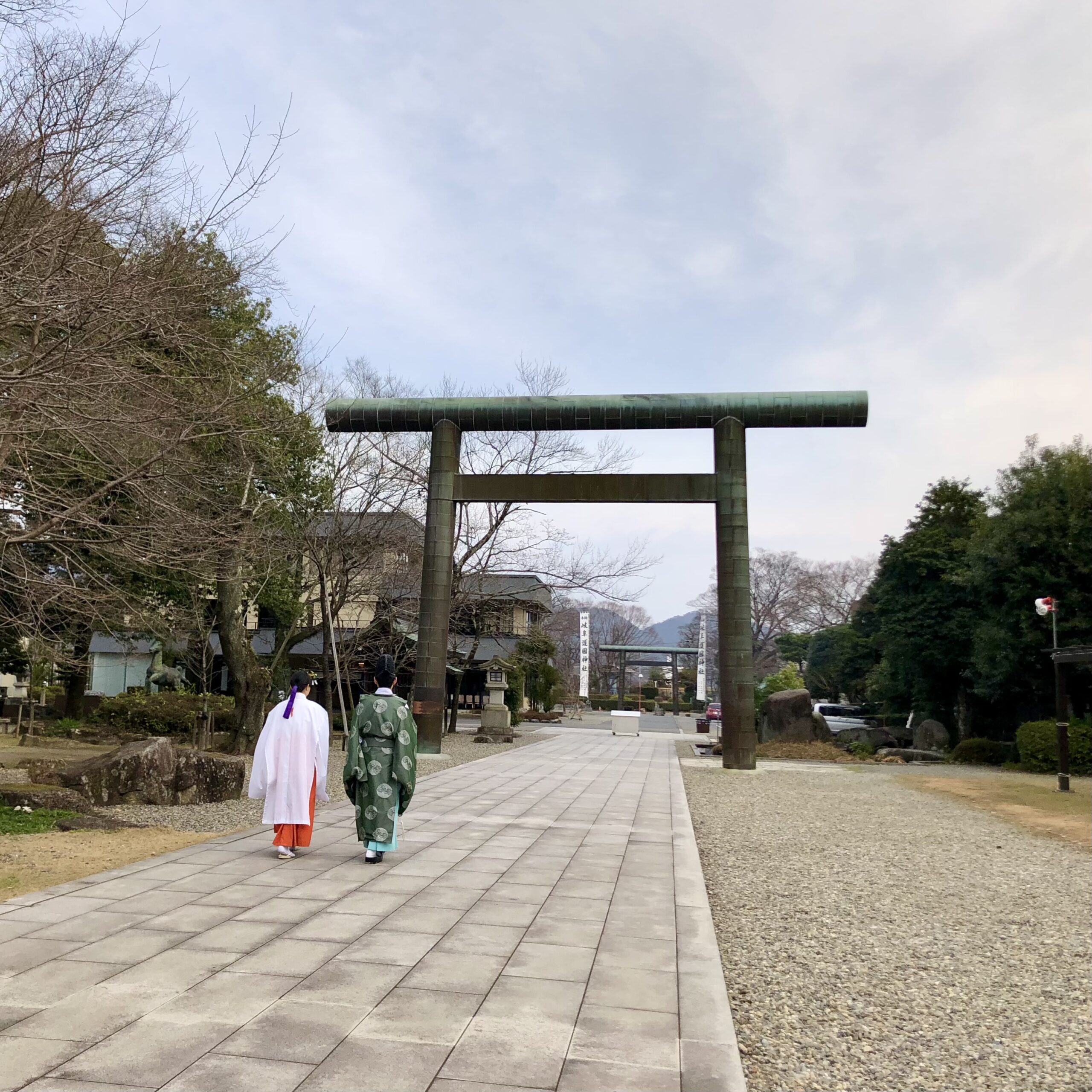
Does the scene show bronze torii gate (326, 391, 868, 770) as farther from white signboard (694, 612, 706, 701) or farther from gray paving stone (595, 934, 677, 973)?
white signboard (694, 612, 706, 701)

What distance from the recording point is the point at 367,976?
3762 mm

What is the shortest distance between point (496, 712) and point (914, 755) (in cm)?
1050

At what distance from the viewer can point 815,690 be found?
4631cm

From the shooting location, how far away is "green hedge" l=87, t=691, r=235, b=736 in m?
18.8

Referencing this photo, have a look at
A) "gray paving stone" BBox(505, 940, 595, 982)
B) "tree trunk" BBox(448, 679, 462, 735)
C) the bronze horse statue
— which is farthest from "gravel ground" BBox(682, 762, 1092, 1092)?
the bronze horse statue

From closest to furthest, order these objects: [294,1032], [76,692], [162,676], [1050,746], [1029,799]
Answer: [294,1032] < [1029,799] < [1050,746] < [76,692] < [162,676]

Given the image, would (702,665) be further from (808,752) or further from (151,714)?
(151,714)

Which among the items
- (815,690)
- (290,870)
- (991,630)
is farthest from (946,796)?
(815,690)

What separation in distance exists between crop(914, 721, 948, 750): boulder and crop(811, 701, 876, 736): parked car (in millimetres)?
2385

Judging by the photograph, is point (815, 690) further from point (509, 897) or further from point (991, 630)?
point (509, 897)

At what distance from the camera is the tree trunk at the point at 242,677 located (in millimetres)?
14531

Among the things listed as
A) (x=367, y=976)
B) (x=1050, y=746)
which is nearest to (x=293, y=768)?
(x=367, y=976)

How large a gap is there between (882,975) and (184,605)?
13.2m

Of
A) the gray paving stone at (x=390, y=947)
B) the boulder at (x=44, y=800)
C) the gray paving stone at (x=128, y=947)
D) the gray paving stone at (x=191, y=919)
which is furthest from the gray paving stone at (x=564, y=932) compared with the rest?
the boulder at (x=44, y=800)
